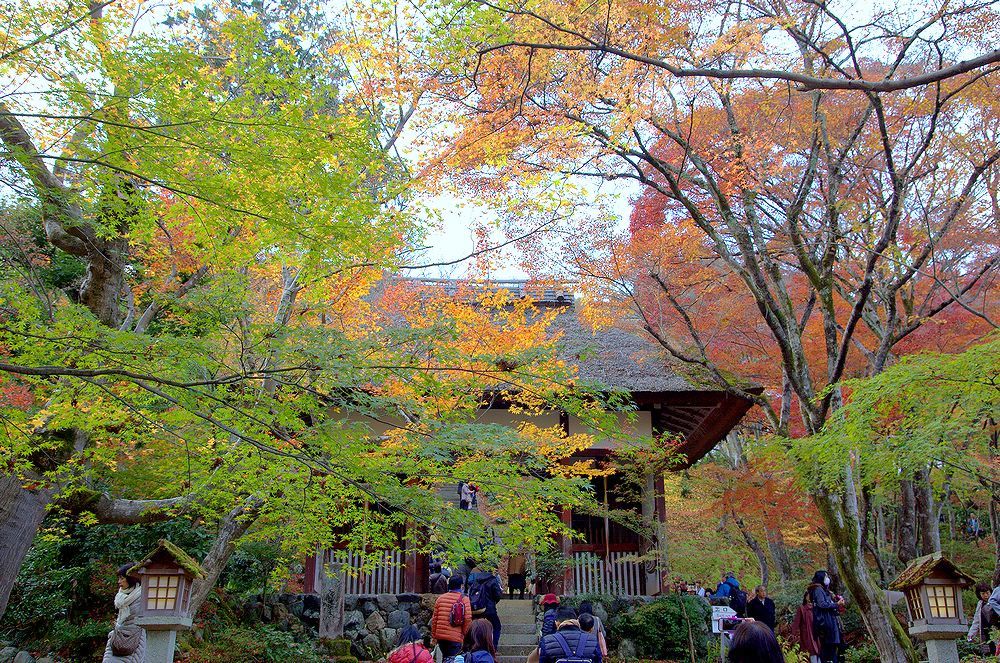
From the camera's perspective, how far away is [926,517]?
41.9ft

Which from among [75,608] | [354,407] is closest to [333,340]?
[354,407]

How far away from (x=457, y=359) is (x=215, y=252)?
2.08m

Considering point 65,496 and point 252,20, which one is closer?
point 252,20

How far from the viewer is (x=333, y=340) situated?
17.0 feet

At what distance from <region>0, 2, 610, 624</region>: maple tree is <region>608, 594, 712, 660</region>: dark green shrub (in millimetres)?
5145

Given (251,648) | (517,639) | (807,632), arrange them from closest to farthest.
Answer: (807,632), (251,648), (517,639)

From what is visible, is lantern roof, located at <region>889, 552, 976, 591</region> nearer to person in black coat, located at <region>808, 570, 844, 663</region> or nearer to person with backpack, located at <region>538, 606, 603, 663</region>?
person in black coat, located at <region>808, 570, 844, 663</region>

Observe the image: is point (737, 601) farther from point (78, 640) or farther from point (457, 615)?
point (78, 640)

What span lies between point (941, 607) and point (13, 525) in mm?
8208

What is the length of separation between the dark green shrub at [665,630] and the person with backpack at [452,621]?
5185 mm

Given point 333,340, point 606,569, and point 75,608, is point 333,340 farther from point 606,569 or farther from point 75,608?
point 606,569

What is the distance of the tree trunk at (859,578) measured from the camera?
8.32 metres

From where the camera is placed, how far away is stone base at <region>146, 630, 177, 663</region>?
575cm

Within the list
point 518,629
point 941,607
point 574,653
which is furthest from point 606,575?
point 574,653
